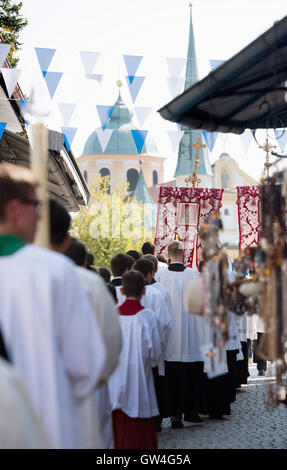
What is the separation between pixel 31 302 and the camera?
8.51 ft

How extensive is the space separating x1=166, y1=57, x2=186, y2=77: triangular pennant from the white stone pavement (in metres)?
5.51

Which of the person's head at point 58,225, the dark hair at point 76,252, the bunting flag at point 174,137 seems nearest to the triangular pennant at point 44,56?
the bunting flag at point 174,137

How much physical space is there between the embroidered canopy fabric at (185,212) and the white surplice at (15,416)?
10284mm

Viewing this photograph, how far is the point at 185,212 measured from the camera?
11875 mm

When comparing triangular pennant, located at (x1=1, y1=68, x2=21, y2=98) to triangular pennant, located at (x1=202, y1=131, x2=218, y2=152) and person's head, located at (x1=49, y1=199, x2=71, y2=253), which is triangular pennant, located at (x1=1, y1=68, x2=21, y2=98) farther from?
person's head, located at (x1=49, y1=199, x2=71, y2=253)

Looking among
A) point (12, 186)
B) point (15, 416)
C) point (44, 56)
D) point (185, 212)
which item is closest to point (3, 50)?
point (44, 56)

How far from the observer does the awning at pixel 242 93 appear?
496 cm

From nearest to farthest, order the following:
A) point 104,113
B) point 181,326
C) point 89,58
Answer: point 181,326, point 89,58, point 104,113

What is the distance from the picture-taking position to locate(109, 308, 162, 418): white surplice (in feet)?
18.5

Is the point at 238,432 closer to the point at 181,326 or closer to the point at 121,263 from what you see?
the point at 181,326

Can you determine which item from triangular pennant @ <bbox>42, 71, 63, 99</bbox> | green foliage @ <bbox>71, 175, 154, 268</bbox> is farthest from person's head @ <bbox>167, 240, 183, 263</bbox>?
green foliage @ <bbox>71, 175, 154, 268</bbox>

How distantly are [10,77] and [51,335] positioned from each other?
22.0 feet

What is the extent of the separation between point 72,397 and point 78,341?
24 cm

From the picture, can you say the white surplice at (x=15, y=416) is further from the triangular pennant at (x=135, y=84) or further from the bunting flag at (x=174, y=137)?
the bunting flag at (x=174, y=137)
